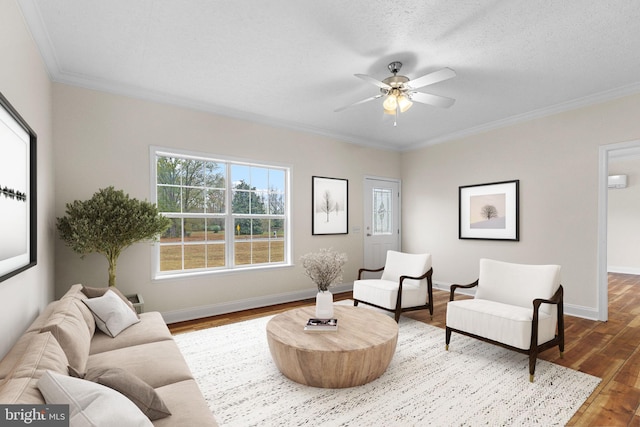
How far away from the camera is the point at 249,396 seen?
92.0 inches

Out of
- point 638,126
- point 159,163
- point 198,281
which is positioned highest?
point 638,126

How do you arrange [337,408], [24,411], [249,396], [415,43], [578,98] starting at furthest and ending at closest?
[578,98], [415,43], [249,396], [337,408], [24,411]

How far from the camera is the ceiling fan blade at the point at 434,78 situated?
267 cm

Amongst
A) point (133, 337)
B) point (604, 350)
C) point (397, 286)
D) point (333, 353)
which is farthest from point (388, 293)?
point (133, 337)

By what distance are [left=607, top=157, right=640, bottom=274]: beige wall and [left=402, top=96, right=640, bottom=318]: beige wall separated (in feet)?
14.1

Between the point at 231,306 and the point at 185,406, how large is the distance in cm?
301

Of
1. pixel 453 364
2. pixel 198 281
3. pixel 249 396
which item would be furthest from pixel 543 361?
pixel 198 281

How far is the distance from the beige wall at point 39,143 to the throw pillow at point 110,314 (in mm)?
399

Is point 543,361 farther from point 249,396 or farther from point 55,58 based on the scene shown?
point 55,58

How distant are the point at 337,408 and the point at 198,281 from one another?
2.69 m

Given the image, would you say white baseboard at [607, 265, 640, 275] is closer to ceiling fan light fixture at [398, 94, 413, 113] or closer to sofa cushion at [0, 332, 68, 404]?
ceiling fan light fixture at [398, 94, 413, 113]

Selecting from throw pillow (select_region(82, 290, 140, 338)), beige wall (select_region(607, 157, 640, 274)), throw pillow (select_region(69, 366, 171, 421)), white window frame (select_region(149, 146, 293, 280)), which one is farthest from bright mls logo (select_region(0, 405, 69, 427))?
beige wall (select_region(607, 157, 640, 274))

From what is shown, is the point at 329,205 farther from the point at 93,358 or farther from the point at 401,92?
the point at 93,358

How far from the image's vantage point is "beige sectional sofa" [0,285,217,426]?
1193 mm
